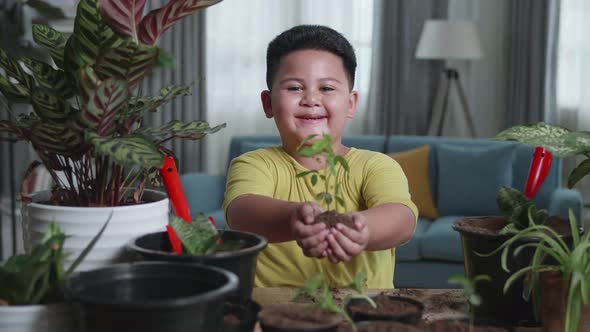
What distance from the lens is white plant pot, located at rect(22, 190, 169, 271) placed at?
0.94m

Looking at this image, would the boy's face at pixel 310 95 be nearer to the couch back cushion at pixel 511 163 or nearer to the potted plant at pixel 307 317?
the potted plant at pixel 307 317

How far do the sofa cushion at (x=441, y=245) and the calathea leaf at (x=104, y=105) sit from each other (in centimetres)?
289

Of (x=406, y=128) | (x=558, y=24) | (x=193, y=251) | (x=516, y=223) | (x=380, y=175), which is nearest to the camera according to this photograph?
(x=193, y=251)

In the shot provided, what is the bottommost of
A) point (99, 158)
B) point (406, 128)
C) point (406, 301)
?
point (406, 128)

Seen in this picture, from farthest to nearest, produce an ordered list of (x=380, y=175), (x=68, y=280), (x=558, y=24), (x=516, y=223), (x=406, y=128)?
(x=406, y=128)
(x=558, y=24)
(x=380, y=175)
(x=516, y=223)
(x=68, y=280)

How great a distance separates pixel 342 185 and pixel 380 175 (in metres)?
0.08

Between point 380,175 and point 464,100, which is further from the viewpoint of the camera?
point 464,100

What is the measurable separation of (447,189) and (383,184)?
276 centimetres

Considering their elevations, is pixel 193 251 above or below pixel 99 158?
below

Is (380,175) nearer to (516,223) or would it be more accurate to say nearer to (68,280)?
(516,223)

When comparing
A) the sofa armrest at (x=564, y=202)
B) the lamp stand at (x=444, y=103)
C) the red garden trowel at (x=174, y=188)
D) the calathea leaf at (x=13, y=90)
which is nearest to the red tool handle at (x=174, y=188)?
the red garden trowel at (x=174, y=188)

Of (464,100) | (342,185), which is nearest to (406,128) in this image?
(464,100)

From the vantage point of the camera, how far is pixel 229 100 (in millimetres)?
5328

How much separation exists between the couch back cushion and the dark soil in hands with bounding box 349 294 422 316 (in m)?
3.17
